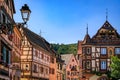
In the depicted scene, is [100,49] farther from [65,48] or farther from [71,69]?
[65,48]

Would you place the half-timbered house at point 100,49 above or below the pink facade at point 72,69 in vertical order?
above

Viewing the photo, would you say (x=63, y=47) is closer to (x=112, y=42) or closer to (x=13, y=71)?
(x=112, y=42)

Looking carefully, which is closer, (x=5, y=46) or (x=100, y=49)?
(x=5, y=46)

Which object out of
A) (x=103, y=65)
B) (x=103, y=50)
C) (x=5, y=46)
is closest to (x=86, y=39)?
(x=103, y=50)

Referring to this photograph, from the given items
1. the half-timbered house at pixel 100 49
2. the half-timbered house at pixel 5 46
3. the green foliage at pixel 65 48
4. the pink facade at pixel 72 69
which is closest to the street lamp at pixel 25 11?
the half-timbered house at pixel 5 46

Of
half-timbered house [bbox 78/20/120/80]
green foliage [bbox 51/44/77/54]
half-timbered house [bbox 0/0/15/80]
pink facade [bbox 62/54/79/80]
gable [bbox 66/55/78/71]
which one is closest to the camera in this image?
half-timbered house [bbox 0/0/15/80]

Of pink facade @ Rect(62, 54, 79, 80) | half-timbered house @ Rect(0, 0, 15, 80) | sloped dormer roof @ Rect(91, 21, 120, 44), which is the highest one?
sloped dormer roof @ Rect(91, 21, 120, 44)

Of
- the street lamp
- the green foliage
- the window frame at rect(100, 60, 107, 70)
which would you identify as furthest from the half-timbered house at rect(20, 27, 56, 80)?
the green foliage

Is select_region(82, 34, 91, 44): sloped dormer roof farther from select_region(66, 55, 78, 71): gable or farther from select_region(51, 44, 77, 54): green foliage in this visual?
select_region(51, 44, 77, 54): green foliage

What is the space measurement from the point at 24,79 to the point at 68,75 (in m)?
50.1

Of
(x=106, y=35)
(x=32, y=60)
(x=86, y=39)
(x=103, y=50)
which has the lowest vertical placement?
(x=32, y=60)

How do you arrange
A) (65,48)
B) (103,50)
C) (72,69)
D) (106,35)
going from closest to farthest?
(106,35) < (103,50) < (72,69) < (65,48)

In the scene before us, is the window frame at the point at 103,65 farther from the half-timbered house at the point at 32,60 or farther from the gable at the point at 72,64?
the gable at the point at 72,64

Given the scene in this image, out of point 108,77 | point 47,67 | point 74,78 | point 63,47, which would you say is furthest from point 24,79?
point 63,47
